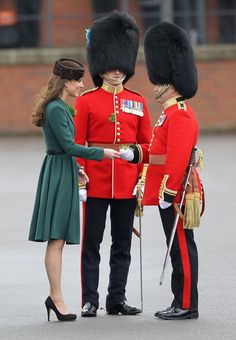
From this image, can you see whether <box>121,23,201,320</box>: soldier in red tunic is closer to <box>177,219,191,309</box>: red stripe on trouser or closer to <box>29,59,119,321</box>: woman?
<box>177,219,191,309</box>: red stripe on trouser

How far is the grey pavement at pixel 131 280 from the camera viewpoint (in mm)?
7828

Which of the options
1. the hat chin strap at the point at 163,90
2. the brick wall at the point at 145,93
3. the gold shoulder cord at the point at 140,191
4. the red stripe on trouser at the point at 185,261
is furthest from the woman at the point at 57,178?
the brick wall at the point at 145,93

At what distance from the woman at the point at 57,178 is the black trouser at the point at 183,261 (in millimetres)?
546

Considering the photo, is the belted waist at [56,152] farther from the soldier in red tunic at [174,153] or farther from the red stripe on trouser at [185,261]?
the red stripe on trouser at [185,261]

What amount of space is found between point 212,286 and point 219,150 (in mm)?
11055

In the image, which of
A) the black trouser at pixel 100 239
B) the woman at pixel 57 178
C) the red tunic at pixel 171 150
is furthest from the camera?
the black trouser at pixel 100 239

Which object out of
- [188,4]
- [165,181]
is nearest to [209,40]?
[188,4]

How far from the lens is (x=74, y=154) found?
7.84m

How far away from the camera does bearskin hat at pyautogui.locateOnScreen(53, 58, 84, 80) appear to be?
7973 mm

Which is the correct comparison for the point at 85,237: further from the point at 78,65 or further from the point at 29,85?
the point at 29,85

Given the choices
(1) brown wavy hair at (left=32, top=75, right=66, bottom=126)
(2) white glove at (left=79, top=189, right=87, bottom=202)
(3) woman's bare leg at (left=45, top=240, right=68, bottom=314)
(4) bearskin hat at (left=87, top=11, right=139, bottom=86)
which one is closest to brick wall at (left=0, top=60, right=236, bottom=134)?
(4) bearskin hat at (left=87, top=11, right=139, bottom=86)

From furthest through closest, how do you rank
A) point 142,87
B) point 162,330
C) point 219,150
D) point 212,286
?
point 142,87
point 219,150
point 212,286
point 162,330

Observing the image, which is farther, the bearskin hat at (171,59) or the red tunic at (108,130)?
the red tunic at (108,130)

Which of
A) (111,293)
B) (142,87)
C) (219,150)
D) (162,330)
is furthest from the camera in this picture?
(142,87)
